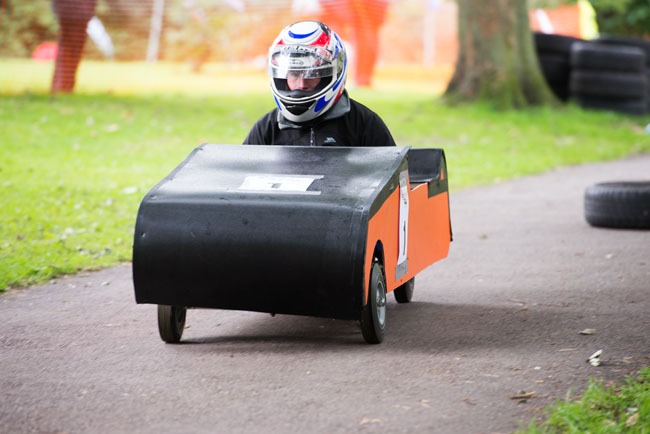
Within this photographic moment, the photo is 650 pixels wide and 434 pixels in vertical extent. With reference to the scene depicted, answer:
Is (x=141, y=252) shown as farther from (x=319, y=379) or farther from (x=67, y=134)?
(x=67, y=134)

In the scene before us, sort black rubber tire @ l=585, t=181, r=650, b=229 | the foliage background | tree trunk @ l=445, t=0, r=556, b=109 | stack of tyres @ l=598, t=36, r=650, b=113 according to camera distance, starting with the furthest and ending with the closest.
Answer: stack of tyres @ l=598, t=36, r=650, b=113 < the foliage background < tree trunk @ l=445, t=0, r=556, b=109 < black rubber tire @ l=585, t=181, r=650, b=229

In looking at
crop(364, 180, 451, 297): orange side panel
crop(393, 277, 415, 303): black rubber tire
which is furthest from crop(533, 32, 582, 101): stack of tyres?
crop(393, 277, 415, 303): black rubber tire

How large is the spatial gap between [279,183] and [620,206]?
Answer: 511 cm

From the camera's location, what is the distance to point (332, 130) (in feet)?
21.7

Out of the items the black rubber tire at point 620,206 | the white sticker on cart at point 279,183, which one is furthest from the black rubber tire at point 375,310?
the black rubber tire at point 620,206

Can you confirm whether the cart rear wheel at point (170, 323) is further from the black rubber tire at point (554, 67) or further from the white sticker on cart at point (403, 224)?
the black rubber tire at point (554, 67)

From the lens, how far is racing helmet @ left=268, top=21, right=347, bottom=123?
630 cm

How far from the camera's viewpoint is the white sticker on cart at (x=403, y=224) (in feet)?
19.4

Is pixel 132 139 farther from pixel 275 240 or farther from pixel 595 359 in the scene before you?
pixel 595 359

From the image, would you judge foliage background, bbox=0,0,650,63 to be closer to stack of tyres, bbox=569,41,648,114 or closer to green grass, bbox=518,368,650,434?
stack of tyres, bbox=569,41,648,114

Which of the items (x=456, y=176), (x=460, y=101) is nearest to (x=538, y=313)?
(x=456, y=176)

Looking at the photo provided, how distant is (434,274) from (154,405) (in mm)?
3690

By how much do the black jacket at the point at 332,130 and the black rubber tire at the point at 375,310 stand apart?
1.24 m

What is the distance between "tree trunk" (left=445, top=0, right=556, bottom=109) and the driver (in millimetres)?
13656
